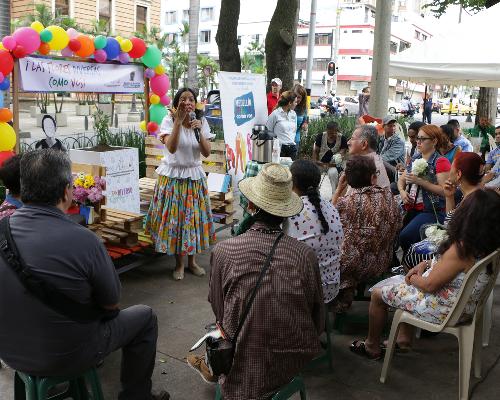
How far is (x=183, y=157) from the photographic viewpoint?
15.2 feet

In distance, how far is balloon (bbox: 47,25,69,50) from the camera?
5359 mm

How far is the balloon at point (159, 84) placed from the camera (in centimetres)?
699

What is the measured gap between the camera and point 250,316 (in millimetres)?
2162

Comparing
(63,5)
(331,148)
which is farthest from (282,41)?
(63,5)

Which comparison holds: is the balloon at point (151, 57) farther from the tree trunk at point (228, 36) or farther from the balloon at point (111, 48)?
the tree trunk at point (228, 36)

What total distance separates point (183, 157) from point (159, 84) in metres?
2.76

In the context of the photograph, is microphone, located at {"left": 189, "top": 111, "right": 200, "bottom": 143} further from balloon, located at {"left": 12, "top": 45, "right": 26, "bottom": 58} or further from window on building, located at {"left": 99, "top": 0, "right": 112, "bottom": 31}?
window on building, located at {"left": 99, "top": 0, "right": 112, "bottom": 31}

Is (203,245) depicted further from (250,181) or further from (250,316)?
(250,316)

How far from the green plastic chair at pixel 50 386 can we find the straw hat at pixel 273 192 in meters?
1.14

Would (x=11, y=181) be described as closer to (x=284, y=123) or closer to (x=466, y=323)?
(x=466, y=323)

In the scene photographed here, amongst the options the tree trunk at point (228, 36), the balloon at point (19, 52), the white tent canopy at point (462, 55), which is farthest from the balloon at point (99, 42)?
the tree trunk at point (228, 36)

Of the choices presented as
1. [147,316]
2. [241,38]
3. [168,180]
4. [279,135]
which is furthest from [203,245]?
[241,38]

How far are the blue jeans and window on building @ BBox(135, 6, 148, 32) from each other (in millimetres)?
36186

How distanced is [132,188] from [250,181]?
117 inches
